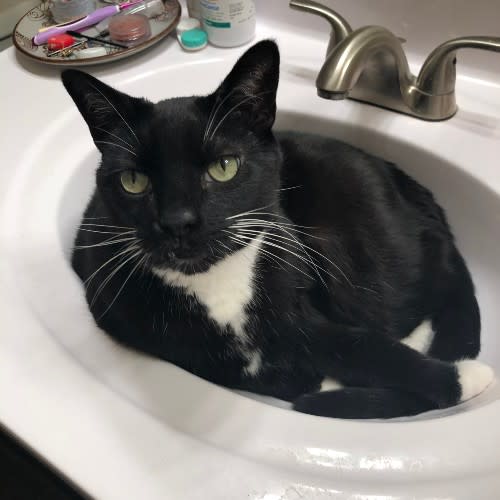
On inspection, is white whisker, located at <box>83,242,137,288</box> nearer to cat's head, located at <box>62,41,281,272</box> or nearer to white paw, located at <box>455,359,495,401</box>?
cat's head, located at <box>62,41,281,272</box>

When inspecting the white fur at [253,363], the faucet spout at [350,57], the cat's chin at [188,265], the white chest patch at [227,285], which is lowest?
the white fur at [253,363]

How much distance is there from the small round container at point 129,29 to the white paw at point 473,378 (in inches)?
33.0

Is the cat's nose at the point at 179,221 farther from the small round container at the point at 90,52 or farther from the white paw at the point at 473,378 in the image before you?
the small round container at the point at 90,52

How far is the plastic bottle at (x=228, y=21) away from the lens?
97cm

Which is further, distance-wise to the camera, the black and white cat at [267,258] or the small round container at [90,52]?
the small round container at [90,52]

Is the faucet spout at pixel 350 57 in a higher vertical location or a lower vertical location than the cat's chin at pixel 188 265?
higher

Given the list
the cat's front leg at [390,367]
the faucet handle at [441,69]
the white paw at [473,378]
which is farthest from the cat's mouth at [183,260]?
the faucet handle at [441,69]

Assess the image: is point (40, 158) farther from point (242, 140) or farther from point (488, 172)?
point (488, 172)

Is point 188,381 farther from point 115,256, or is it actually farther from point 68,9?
point 68,9

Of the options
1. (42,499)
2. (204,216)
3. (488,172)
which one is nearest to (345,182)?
Result: (488,172)

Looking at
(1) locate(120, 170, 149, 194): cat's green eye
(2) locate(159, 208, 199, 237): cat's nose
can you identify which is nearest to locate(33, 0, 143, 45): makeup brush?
(1) locate(120, 170, 149, 194): cat's green eye

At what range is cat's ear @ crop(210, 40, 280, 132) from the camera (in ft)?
1.95

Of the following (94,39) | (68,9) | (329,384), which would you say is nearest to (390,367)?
(329,384)

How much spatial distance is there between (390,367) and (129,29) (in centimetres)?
80
